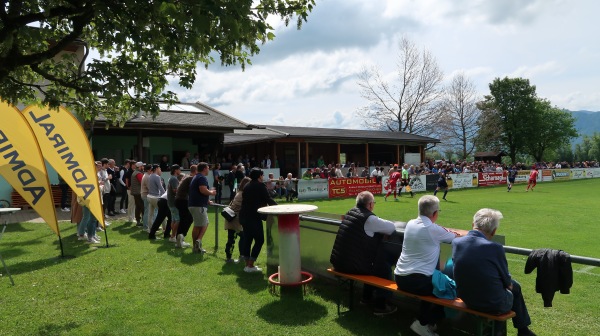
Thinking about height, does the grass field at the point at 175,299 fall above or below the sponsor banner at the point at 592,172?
below

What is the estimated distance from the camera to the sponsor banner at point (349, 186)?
23453 millimetres

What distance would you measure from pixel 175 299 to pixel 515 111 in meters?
70.0

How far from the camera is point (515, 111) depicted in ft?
215

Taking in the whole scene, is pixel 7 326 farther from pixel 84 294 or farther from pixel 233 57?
pixel 233 57

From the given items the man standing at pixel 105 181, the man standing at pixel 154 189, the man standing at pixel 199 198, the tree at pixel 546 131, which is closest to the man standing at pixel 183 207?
the man standing at pixel 199 198

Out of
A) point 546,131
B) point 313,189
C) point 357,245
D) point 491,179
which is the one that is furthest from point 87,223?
point 546,131

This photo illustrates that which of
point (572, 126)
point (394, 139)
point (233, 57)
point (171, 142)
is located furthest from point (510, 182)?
point (572, 126)

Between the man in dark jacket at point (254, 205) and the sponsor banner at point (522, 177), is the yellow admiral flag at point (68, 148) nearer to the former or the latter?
the man in dark jacket at point (254, 205)

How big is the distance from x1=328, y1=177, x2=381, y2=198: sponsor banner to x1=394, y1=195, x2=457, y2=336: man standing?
18834mm

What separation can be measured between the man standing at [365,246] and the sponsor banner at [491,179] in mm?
29562

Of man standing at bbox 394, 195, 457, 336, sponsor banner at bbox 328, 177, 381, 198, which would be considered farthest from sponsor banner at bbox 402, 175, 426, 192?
man standing at bbox 394, 195, 457, 336

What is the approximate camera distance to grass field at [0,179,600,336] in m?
4.79

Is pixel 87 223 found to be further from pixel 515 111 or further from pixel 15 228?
pixel 515 111

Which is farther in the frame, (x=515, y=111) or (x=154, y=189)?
(x=515, y=111)
